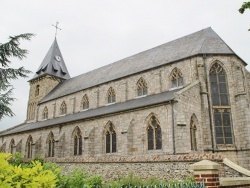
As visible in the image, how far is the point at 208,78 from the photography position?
19.0 m

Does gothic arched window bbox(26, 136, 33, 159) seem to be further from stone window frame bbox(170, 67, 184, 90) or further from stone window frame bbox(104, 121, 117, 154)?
stone window frame bbox(170, 67, 184, 90)

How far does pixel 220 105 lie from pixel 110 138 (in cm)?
916

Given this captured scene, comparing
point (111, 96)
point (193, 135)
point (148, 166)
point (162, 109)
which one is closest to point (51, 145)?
point (111, 96)

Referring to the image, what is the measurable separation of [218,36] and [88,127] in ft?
47.9

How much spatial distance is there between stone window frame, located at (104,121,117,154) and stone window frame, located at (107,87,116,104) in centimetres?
457

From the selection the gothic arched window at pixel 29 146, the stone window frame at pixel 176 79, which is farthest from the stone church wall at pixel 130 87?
the gothic arched window at pixel 29 146

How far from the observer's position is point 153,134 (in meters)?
17.7

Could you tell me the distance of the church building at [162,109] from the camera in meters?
17.0

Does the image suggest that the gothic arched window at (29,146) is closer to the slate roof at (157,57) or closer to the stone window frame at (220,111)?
the slate roof at (157,57)

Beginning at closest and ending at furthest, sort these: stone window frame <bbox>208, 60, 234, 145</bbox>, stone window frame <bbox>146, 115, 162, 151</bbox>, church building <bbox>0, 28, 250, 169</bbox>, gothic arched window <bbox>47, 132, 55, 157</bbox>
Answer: church building <bbox>0, 28, 250, 169</bbox>
stone window frame <bbox>146, 115, 162, 151</bbox>
stone window frame <bbox>208, 60, 234, 145</bbox>
gothic arched window <bbox>47, 132, 55, 157</bbox>

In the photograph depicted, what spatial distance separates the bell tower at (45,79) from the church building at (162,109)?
8030mm

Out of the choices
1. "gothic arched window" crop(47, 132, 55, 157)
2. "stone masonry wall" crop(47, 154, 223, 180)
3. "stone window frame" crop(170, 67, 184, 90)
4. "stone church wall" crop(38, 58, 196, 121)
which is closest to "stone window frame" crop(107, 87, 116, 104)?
"stone church wall" crop(38, 58, 196, 121)

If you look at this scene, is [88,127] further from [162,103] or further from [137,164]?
[137,164]

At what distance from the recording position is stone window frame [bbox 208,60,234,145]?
1758cm
